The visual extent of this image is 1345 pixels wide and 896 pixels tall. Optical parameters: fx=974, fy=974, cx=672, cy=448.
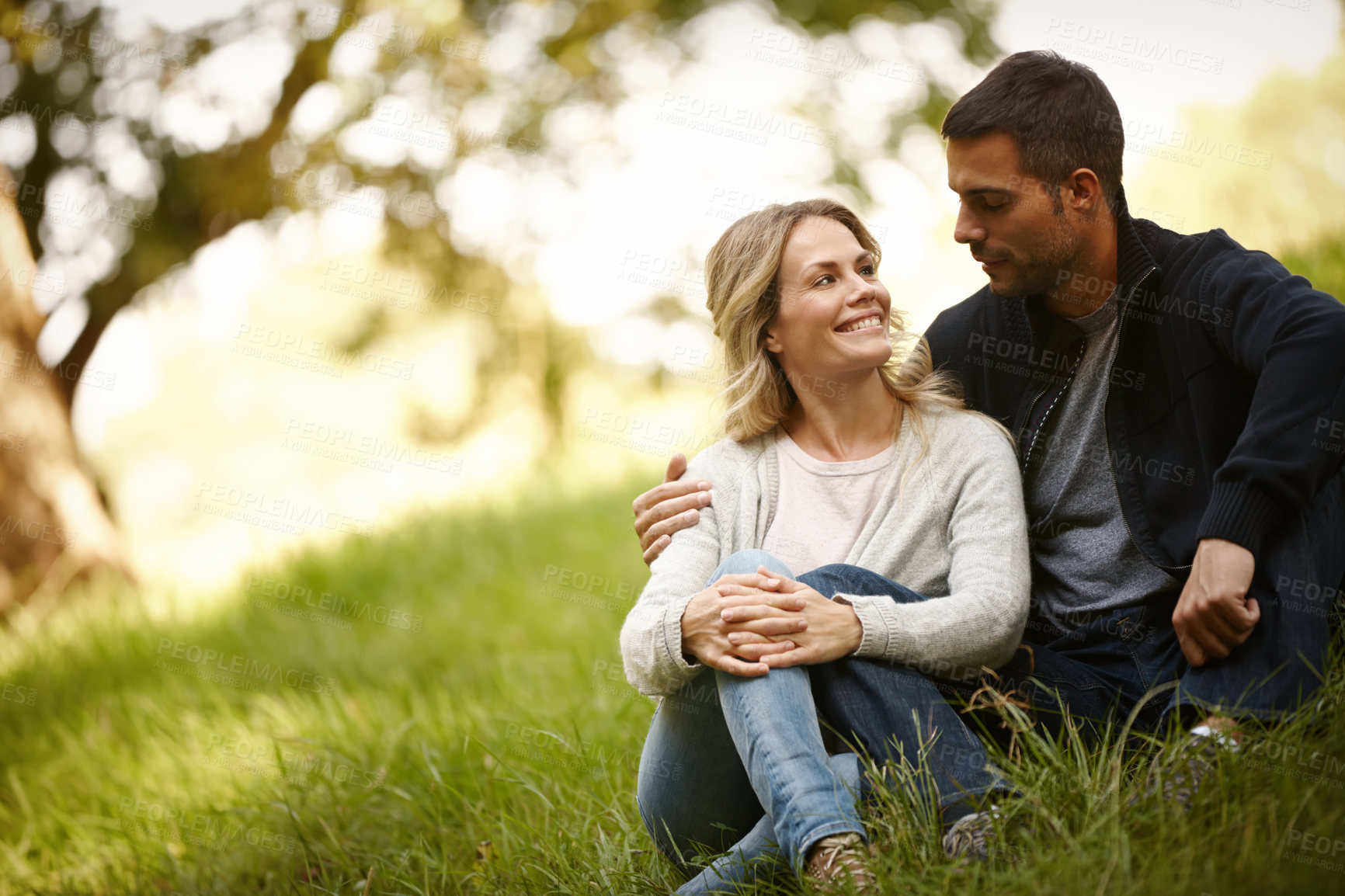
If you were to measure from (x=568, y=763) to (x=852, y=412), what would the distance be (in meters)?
1.54

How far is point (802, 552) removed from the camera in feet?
8.51

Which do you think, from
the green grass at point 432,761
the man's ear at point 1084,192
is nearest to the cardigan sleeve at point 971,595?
the green grass at point 432,761

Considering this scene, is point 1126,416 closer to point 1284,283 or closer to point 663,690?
point 1284,283

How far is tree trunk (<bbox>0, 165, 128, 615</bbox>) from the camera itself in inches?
307

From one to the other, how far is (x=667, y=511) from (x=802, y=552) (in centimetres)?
38

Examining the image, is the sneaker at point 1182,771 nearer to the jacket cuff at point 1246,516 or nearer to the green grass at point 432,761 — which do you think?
the green grass at point 432,761

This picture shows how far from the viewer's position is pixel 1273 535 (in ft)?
6.98

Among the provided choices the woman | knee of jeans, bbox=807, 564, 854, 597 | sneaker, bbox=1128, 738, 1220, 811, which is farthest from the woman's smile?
sneaker, bbox=1128, 738, 1220, 811

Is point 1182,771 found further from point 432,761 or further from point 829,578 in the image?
→ point 432,761

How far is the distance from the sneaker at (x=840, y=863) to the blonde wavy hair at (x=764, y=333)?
1.18m

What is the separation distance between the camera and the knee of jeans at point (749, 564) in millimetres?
2311

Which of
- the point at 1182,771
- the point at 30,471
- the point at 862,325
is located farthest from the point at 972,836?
the point at 30,471

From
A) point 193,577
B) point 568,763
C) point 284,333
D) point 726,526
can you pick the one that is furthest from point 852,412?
point 284,333

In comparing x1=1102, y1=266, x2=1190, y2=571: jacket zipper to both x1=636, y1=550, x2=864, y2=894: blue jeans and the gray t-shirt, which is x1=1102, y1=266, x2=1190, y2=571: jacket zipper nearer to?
the gray t-shirt
